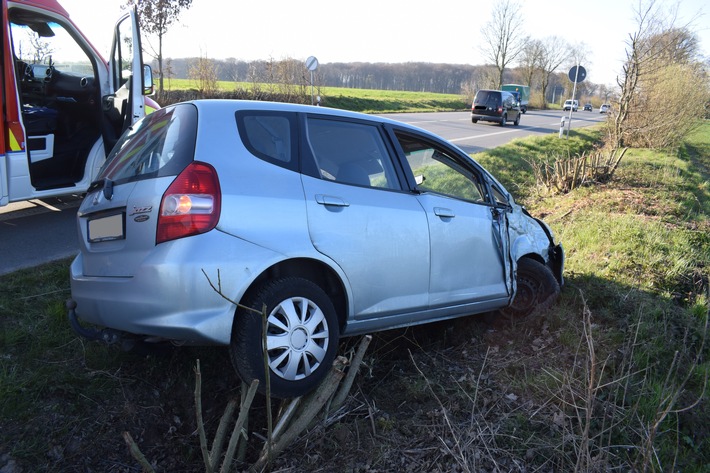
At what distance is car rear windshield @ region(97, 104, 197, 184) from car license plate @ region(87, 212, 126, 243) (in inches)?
9.2

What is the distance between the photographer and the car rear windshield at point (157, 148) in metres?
2.83

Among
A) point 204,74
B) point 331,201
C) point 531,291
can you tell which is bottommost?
point 531,291

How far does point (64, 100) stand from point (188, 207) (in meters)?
5.58

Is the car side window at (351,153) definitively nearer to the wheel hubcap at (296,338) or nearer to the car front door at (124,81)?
the wheel hubcap at (296,338)

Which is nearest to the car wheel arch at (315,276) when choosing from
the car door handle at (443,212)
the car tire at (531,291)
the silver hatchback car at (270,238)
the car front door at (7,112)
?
the silver hatchback car at (270,238)

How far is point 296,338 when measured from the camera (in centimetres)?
288

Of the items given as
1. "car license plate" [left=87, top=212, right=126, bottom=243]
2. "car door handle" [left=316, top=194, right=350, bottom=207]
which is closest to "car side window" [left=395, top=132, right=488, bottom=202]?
"car door handle" [left=316, top=194, right=350, bottom=207]

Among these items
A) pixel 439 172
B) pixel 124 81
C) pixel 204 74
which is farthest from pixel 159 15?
pixel 439 172

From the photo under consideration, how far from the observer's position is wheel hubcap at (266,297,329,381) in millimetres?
2811

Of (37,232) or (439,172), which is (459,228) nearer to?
(439,172)

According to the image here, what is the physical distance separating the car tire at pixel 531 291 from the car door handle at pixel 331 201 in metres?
2.05

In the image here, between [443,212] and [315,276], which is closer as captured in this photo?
[315,276]

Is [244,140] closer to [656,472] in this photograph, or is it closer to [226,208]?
[226,208]

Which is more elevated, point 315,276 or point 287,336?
point 315,276
